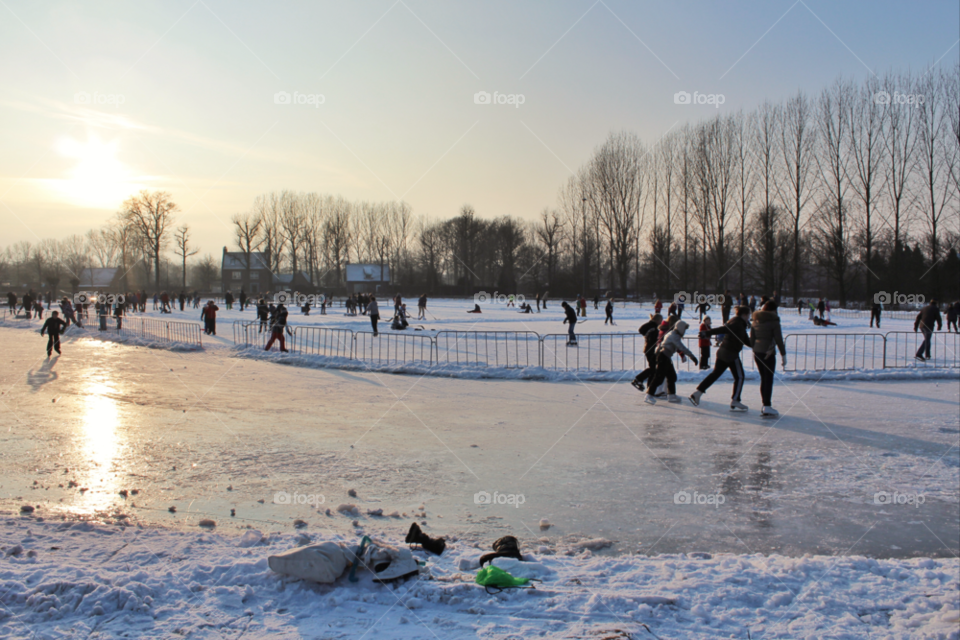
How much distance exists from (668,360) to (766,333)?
5.69 feet

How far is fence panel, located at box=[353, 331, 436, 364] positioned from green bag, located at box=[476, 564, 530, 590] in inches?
476

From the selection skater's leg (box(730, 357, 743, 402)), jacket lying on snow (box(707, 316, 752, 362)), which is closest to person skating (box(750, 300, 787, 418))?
jacket lying on snow (box(707, 316, 752, 362))

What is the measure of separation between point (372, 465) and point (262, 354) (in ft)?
41.9

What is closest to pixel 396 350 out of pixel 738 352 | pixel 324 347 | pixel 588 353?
pixel 324 347

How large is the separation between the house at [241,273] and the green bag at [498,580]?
93.1 metres

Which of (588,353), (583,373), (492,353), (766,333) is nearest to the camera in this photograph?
(766,333)

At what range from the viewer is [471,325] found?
3291 cm

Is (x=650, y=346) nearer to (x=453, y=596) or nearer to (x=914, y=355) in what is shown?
(x=453, y=596)

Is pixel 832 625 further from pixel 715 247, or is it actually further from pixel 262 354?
pixel 715 247

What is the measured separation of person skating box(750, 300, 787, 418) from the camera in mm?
9766

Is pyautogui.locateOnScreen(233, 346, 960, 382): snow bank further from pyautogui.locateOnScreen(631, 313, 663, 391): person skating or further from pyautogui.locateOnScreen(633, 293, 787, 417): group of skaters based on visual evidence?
pyautogui.locateOnScreen(633, 293, 787, 417): group of skaters

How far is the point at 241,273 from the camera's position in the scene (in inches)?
3703

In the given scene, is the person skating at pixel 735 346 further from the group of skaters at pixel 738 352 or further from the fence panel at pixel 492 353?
the fence panel at pixel 492 353

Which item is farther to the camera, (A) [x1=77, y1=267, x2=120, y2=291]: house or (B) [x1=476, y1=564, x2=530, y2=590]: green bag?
(A) [x1=77, y1=267, x2=120, y2=291]: house
